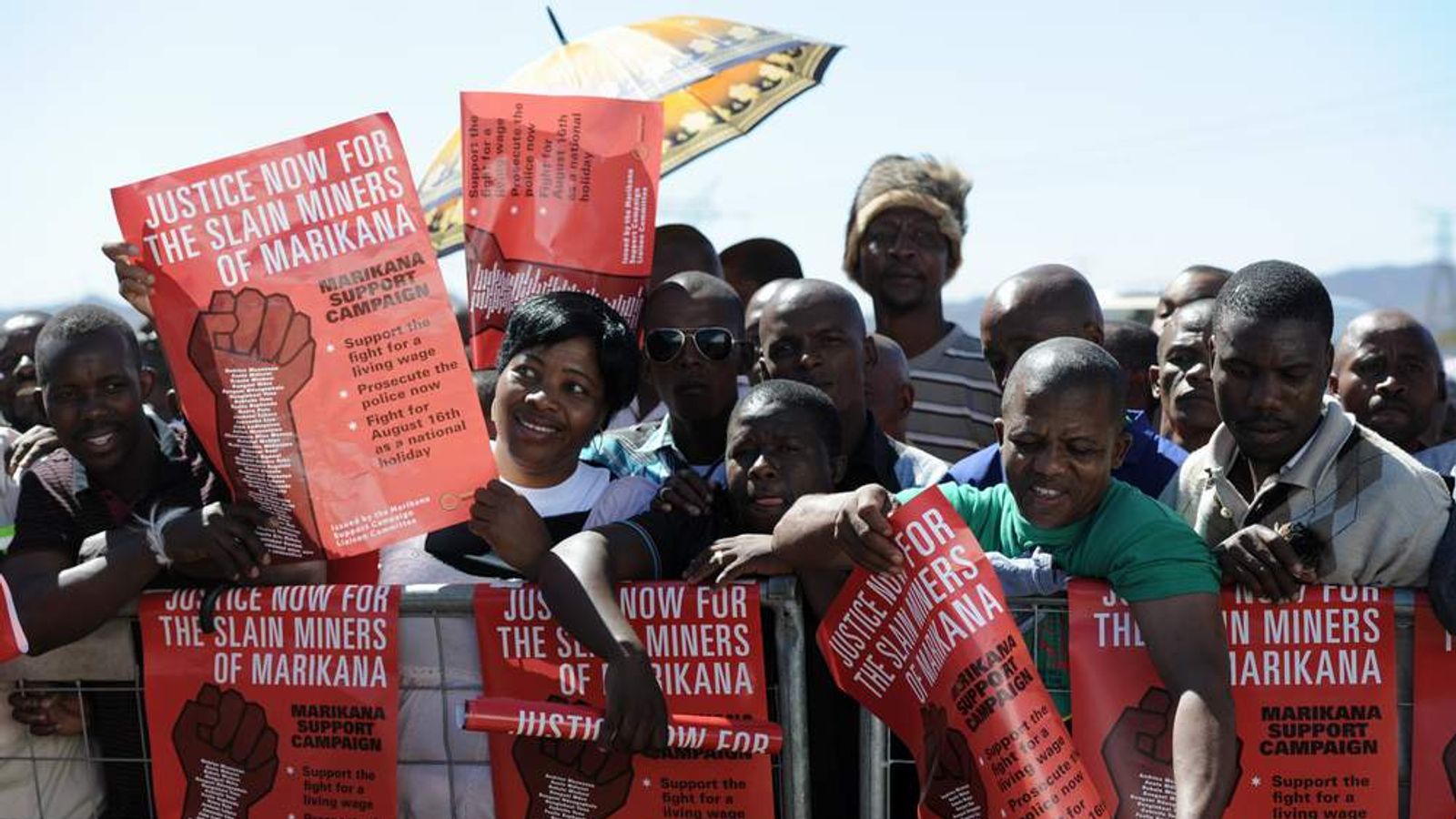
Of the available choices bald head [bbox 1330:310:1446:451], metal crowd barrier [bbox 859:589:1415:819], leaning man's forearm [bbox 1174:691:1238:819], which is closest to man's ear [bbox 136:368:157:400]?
metal crowd barrier [bbox 859:589:1415:819]

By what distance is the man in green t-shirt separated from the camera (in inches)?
118

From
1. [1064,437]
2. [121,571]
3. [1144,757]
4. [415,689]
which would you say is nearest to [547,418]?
[415,689]

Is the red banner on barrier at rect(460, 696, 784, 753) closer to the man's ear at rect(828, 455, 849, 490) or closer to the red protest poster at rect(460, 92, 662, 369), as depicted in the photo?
the man's ear at rect(828, 455, 849, 490)

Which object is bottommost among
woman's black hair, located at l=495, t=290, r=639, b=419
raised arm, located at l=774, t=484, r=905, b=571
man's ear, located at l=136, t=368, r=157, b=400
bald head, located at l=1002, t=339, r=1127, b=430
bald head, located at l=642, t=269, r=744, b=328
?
raised arm, located at l=774, t=484, r=905, b=571

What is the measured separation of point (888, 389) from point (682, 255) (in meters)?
1.36

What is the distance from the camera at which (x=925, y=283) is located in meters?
6.42

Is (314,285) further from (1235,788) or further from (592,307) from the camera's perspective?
(1235,788)

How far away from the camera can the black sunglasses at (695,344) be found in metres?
4.59

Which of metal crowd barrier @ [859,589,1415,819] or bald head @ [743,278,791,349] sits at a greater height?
bald head @ [743,278,791,349]

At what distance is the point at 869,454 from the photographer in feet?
14.1

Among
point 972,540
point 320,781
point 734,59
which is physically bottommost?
point 320,781

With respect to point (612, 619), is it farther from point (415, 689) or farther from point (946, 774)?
point (946, 774)

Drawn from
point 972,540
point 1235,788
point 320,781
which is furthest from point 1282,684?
point 320,781

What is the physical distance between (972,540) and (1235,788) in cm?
83
